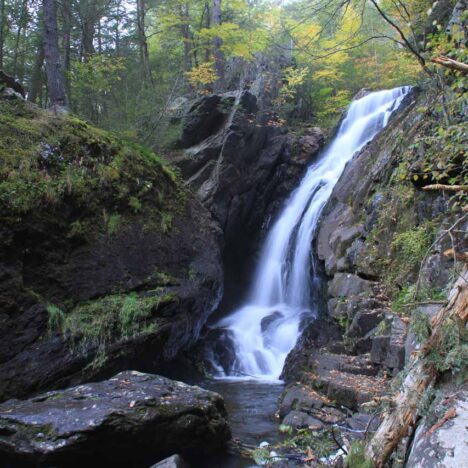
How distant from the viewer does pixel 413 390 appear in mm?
3051

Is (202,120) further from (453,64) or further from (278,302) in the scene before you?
(453,64)

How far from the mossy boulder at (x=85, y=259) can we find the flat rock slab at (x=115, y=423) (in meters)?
1.23

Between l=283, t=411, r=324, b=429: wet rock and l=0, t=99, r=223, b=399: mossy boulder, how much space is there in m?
2.66

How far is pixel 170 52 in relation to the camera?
62.2ft

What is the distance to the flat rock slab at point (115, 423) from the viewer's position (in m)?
4.07

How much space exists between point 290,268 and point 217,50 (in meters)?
8.47

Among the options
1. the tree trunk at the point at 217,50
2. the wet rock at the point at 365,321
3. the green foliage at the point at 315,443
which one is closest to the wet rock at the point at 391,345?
the wet rock at the point at 365,321

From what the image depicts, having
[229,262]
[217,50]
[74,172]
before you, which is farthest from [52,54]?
[229,262]

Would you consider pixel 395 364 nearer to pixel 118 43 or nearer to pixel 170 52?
pixel 118 43

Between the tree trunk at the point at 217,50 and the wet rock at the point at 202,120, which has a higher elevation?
the tree trunk at the point at 217,50

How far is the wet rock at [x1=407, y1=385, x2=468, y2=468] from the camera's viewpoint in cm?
240

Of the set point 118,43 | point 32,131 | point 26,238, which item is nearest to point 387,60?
point 118,43

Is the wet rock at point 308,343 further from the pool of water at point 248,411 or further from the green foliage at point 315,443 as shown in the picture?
the green foliage at point 315,443

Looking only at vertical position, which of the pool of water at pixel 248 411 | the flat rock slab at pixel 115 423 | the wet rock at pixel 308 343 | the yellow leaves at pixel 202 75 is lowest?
the pool of water at pixel 248 411
